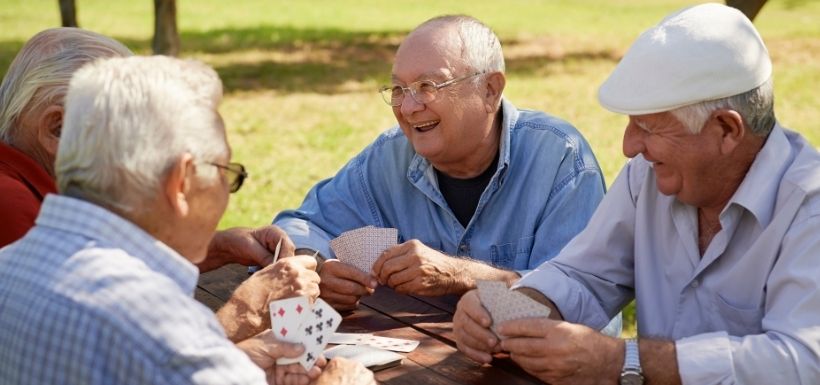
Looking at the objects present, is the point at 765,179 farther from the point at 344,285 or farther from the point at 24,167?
the point at 24,167

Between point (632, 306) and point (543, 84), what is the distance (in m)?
7.97

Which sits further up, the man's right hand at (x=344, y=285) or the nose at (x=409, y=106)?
the nose at (x=409, y=106)

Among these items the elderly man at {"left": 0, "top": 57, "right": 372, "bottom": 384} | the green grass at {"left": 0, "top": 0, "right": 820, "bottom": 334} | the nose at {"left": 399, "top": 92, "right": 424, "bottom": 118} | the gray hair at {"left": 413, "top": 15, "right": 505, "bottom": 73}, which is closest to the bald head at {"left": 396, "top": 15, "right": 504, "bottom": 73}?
the gray hair at {"left": 413, "top": 15, "right": 505, "bottom": 73}

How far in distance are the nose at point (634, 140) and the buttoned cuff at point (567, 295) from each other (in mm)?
483

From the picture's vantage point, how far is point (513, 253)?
382cm

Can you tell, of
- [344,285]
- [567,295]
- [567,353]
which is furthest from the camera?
[344,285]

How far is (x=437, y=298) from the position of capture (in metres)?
3.46

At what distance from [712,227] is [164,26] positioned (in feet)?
36.8

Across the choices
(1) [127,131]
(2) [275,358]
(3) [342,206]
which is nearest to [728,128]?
(2) [275,358]

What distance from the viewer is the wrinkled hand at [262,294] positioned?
285cm

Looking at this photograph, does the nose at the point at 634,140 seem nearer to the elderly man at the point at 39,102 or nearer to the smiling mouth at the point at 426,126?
the smiling mouth at the point at 426,126

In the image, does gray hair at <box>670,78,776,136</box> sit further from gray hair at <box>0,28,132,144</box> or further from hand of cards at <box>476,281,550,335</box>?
gray hair at <box>0,28,132,144</box>

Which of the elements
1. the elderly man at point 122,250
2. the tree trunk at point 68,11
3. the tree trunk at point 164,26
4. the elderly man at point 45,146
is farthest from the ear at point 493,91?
the tree trunk at point 68,11

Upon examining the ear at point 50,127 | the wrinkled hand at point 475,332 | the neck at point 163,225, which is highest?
the neck at point 163,225
